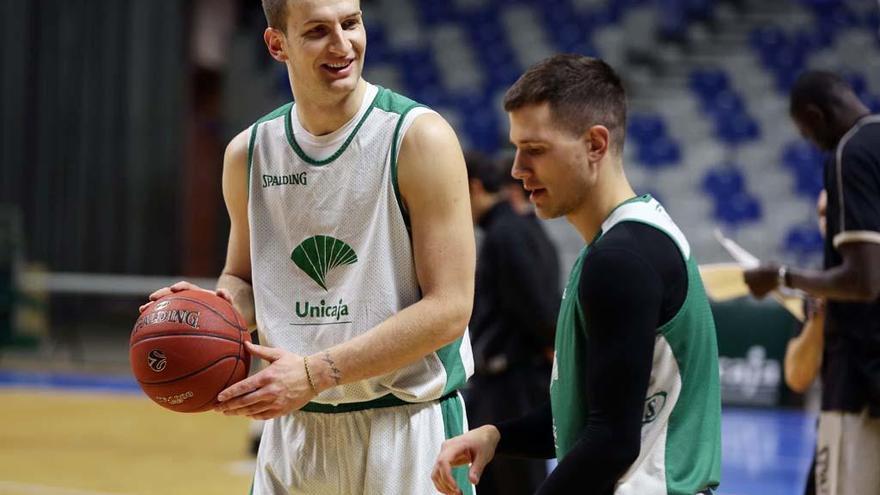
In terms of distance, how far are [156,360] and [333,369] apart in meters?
0.40

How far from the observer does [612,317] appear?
7.23ft

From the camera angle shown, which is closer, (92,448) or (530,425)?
(530,425)

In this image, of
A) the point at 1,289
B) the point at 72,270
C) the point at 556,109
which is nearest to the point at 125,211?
the point at 72,270

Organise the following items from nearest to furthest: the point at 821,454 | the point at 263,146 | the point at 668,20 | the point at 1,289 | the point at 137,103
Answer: the point at 263,146
the point at 821,454
the point at 1,289
the point at 668,20
the point at 137,103

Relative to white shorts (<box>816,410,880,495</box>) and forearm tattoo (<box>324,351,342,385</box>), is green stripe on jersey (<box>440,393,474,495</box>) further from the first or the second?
white shorts (<box>816,410,880,495</box>)

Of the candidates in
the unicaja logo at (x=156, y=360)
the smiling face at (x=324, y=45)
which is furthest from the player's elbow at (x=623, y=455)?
the smiling face at (x=324, y=45)

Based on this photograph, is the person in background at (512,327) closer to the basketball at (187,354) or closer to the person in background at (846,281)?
the person in background at (846,281)

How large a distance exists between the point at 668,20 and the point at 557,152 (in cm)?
1434

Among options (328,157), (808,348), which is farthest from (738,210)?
(328,157)

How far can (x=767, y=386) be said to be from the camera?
11.1 meters

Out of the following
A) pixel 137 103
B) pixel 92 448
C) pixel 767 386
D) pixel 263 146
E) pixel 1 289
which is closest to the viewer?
pixel 263 146

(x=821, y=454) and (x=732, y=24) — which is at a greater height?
(x=732, y=24)

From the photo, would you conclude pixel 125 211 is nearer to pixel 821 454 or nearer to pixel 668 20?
pixel 668 20

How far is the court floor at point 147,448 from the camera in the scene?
25.2 feet
